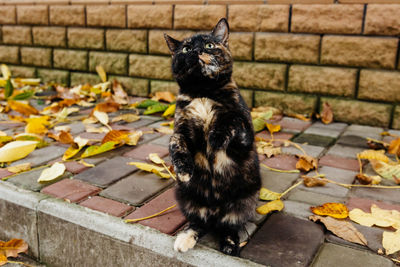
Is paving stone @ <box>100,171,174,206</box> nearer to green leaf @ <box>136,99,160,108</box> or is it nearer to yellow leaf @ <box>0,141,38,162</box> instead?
yellow leaf @ <box>0,141,38,162</box>

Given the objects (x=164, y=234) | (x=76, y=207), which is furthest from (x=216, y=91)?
(x=76, y=207)

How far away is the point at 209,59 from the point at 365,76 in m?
2.46

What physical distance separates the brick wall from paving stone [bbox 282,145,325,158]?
96 centimetres

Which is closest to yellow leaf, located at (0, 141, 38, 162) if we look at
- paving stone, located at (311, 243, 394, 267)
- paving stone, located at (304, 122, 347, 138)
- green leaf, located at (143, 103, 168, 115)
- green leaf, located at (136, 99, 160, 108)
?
green leaf, located at (143, 103, 168, 115)

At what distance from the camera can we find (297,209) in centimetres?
202

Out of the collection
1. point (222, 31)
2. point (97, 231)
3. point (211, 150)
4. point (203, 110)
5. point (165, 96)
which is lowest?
point (97, 231)

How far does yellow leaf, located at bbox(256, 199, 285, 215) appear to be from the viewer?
1973 mm

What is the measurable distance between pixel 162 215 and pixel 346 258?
3.05 ft

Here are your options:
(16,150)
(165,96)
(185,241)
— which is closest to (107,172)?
(16,150)

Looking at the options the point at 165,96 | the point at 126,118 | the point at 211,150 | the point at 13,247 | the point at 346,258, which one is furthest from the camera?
the point at 165,96

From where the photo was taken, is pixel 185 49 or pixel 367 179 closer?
pixel 185 49

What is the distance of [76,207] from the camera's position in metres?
2.00

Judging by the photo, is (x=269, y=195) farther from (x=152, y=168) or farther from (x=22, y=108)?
(x=22, y=108)

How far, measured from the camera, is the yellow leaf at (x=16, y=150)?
8.42 feet
